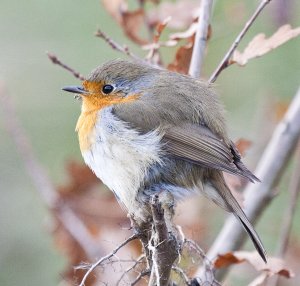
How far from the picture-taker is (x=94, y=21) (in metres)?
9.45

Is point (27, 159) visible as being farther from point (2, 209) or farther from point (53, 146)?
point (53, 146)

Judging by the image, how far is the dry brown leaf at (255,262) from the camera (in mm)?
3727

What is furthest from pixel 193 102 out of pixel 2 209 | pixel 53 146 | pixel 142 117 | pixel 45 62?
pixel 45 62

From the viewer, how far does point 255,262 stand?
12.5 ft

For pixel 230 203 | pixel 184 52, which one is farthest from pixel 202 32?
pixel 230 203

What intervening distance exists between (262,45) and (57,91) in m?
4.65

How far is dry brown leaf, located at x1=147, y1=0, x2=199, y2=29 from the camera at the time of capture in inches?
175

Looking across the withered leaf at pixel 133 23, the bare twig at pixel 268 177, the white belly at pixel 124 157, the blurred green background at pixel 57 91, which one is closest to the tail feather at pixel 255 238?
the bare twig at pixel 268 177

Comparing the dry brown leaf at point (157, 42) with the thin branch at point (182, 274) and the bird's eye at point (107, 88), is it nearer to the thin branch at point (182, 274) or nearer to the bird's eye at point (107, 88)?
the bird's eye at point (107, 88)

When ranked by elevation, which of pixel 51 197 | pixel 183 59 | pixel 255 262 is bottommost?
pixel 51 197

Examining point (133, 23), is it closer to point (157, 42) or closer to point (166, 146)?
point (157, 42)

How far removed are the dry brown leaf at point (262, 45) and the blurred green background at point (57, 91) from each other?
0.95 metres

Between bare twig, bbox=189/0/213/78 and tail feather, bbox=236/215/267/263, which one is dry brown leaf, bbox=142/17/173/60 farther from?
tail feather, bbox=236/215/267/263

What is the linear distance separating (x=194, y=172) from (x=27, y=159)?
0.85 m
